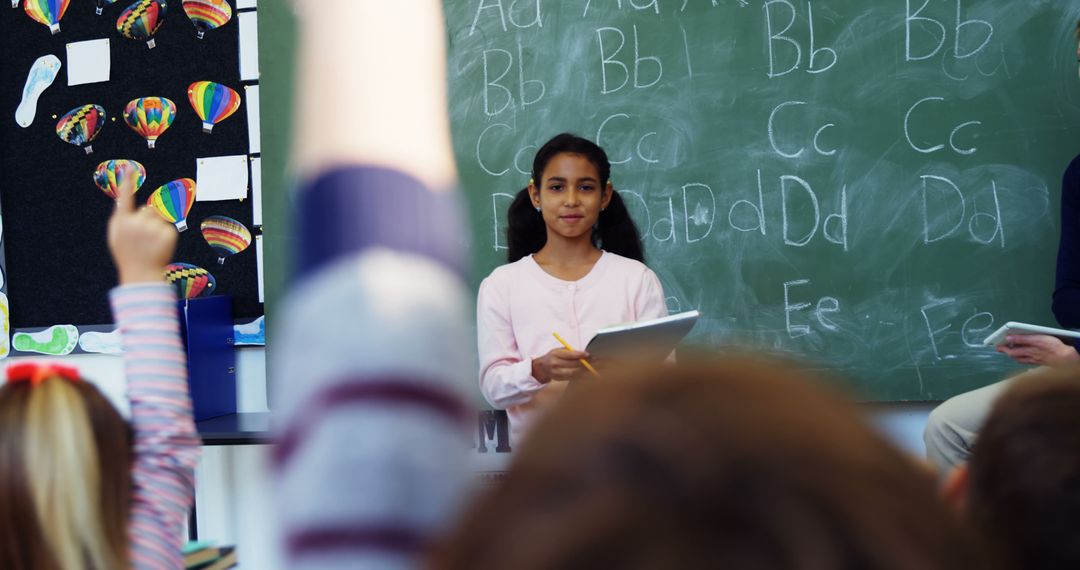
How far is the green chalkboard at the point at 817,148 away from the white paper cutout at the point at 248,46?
29cm

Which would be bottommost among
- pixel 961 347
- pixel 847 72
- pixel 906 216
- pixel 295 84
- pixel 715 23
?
pixel 961 347

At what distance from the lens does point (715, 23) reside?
9.52 feet

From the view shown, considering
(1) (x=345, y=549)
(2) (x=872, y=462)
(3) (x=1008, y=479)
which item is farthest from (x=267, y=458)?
(3) (x=1008, y=479)

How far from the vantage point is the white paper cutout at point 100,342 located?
346cm

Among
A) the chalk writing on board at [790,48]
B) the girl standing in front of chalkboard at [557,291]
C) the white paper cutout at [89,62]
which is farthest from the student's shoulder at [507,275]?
the white paper cutout at [89,62]

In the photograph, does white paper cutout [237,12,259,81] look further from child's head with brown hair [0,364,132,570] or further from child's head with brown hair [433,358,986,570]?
child's head with brown hair [433,358,986,570]

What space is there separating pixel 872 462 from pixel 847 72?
2.88 metres

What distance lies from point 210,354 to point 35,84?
1.35 meters

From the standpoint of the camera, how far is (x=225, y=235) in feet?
11.0

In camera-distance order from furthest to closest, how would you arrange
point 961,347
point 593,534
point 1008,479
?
point 961,347
point 1008,479
point 593,534

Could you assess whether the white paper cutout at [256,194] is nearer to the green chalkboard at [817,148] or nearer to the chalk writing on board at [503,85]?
the green chalkboard at [817,148]

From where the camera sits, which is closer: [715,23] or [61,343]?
[715,23]

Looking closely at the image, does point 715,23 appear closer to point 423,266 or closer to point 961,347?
point 961,347

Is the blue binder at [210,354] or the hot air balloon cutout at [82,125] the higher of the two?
the hot air balloon cutout at [82,125]
